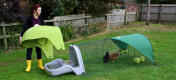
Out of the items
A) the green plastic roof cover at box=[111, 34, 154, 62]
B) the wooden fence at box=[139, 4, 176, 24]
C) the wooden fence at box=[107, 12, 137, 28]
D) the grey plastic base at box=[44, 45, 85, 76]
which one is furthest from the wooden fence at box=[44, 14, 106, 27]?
the green plastic roof cover at box=[111, 34, 154, 62]

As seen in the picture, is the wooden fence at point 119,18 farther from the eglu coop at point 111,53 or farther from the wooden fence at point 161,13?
the eglu coop at point 111,53

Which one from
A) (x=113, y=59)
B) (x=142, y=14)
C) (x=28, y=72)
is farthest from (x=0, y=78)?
(x=142, y=14)

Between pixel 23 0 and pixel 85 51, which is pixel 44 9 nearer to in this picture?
pixel 23 0

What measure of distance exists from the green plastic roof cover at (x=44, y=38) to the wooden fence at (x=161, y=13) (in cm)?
1154

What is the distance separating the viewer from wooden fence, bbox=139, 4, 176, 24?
1431 cm

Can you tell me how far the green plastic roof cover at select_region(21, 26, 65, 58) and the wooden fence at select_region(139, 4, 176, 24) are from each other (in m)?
11.5

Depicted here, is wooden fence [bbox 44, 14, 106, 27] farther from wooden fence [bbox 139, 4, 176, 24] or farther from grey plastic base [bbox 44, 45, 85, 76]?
grey plastic base [bbox 44, 45, 85, 76]

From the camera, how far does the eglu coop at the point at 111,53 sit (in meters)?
5.16

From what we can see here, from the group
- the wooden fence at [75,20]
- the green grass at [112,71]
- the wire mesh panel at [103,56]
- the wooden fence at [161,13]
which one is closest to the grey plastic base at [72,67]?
the green grass at [112,71]

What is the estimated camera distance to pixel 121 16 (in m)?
13.4

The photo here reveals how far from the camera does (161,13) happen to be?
1465cm

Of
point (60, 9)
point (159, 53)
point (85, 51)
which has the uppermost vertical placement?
point (60, 9)

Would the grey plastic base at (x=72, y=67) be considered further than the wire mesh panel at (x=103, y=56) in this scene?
No

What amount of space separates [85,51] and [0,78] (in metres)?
2.17
